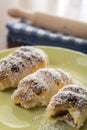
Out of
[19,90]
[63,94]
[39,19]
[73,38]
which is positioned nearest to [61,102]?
[63,94]

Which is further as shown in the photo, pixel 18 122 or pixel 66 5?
pixel 66 5

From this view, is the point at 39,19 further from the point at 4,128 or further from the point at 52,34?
the point at 4,128

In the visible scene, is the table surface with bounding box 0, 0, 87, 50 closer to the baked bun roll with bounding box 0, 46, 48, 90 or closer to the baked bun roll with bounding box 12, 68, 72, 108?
the baked bun roll with bounding box 0, 46, 48, 90

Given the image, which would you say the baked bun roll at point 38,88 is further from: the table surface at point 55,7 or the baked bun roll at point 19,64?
the table surface at point 55,7

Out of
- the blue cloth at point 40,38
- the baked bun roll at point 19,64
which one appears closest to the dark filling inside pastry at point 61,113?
the baked bun roll at point 19,64

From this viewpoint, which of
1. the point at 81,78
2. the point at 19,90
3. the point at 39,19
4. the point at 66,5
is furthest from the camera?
the point at 66,5

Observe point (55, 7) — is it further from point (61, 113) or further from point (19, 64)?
point (61, 113)

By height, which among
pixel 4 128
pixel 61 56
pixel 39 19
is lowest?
pixel 4 128
